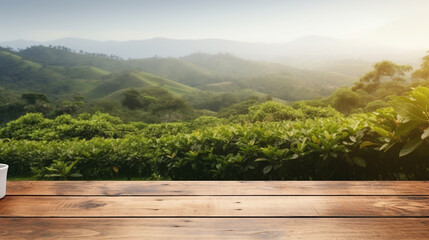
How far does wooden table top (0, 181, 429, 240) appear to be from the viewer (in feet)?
2.08

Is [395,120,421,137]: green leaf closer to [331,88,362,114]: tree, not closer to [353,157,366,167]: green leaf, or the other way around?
[353,157,366,167]: green leaf

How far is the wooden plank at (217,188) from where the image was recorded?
34.7 inches

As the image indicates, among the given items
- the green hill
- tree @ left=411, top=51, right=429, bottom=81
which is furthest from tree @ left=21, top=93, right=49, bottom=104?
the green hill

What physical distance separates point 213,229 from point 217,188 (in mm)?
272

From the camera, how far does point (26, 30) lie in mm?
27109

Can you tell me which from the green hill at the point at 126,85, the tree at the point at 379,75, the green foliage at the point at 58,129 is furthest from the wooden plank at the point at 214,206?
the green hill at the point at 126,85

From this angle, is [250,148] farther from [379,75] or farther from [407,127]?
[379,75]

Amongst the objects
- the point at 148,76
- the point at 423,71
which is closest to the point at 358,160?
the point at 423,71

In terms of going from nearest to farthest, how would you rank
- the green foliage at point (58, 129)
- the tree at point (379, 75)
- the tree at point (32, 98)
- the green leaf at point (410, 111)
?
the green leaf at point (410, 111)
the green foliage at point (58, 129)
the tree at point (379, 75)
the tree at point (32, 98)

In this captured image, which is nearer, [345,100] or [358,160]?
[358,160]

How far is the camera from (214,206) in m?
0.78

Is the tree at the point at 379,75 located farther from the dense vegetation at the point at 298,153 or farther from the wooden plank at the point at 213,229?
the wooden plank at the point at 213,229

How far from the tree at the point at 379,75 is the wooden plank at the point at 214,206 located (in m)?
12.1

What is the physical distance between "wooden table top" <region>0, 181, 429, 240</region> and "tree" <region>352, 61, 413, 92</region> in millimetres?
12122
